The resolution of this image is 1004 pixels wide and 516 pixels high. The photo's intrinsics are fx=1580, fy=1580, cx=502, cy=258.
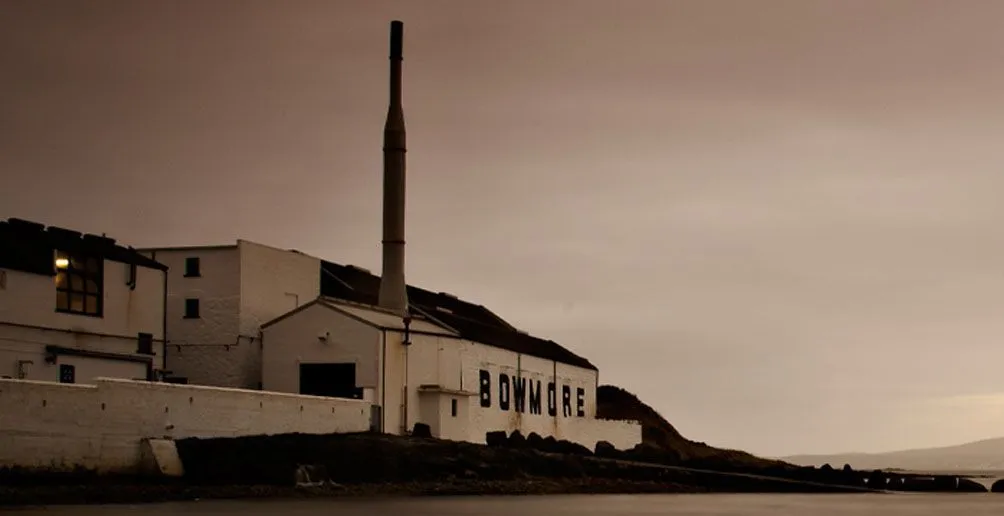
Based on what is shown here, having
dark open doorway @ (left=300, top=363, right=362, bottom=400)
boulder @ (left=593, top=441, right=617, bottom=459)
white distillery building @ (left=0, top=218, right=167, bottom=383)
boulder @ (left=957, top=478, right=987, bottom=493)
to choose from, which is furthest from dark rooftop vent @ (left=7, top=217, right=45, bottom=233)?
boulder @ (left=957, top=478, right=987, bottom=493)

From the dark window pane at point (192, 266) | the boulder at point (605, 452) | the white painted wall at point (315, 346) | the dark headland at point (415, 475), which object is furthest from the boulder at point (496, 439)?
the dark window pane at point (192, 266)

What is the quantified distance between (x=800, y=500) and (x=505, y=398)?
18707mm

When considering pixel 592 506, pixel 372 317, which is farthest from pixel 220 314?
pixel 592 506

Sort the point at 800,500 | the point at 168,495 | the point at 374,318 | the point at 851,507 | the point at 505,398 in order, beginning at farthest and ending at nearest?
the point at 505,398 < the point at 374,318 < the point at 800,500 < the point at 851,507 < the point at 168,495

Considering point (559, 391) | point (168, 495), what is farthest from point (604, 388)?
point (168, 495)

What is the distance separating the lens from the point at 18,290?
1896 inches

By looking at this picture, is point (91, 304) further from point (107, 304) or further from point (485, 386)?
point (485, 386)

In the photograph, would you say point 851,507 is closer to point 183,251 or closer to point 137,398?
point 137,398

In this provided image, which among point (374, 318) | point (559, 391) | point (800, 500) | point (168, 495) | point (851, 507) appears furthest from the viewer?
point (559, 391)

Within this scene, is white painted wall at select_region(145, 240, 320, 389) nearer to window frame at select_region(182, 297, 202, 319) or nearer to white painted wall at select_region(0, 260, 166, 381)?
window frame at select_region(182, 297, 202, 319)

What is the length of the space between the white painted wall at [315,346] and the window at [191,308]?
11.3ft

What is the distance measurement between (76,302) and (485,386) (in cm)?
1907

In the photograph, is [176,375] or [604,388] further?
[604,388]

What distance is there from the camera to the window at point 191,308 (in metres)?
60.2
